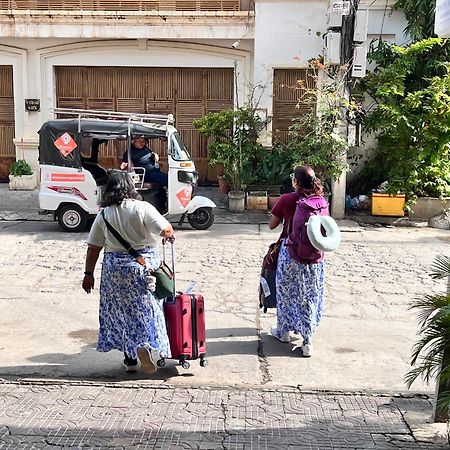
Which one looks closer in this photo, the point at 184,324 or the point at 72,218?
the point at 184,324

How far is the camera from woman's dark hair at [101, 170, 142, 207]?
537cm

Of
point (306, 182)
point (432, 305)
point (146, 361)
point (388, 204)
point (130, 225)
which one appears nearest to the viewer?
point (432, 305)

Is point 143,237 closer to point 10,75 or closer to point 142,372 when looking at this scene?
point 142,372

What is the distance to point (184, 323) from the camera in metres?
5.68

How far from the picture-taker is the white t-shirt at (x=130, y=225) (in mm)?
5328

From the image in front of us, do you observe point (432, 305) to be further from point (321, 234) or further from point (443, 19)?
point (443, 19)

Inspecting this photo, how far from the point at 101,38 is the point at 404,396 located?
1195 cm

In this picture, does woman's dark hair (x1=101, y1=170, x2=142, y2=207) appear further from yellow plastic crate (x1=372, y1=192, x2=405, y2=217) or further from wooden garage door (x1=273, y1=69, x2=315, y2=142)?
wooden garage door (x1=273, y1=69, x2=315, y2=142)

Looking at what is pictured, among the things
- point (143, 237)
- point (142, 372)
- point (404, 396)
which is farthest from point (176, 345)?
point (404, 396)

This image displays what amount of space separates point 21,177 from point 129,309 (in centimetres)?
1062

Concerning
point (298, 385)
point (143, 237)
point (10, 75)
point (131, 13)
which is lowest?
point (298, 385)

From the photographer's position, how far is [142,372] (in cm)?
581

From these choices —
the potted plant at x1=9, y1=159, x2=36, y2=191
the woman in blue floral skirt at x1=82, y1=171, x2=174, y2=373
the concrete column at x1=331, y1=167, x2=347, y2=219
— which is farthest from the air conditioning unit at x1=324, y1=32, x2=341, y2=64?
the woman in blue floral skirt at x1=82, y1=171, x2=174, y2=373

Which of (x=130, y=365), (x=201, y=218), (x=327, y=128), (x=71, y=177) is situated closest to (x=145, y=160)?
(x=71, y=177)
